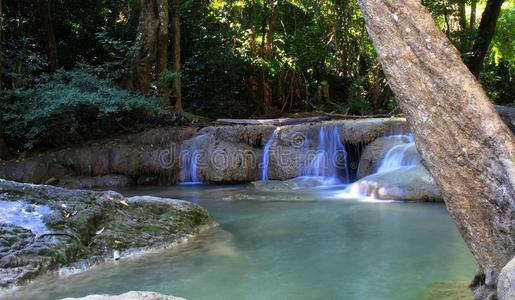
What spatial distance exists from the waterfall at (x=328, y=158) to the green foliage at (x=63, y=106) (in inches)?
155

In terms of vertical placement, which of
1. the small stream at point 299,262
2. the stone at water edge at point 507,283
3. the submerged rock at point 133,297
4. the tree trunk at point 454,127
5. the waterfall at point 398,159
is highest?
the tree trunk at point 454,127

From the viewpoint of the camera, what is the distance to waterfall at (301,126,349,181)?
12.0 meters

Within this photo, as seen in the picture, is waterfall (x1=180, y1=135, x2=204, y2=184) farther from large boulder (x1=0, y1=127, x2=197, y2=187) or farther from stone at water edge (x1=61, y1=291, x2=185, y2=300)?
stone at water edge (x1=61, y1=291, x2=185, y2=300)

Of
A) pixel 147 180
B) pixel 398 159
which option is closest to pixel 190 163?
pixel 147 180

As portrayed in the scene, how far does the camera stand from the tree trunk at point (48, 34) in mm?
15688

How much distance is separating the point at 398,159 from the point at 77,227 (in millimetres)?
6976

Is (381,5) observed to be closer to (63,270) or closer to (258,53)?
(63,270)

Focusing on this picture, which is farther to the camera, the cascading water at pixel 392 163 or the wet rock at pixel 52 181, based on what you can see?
the wet rock at pixel 52 181

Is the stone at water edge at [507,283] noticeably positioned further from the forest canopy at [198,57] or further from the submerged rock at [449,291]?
the forest canopy at [198,57]

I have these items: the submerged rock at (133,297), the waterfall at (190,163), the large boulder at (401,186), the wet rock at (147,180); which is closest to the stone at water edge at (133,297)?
the submerged rock at (133,297)

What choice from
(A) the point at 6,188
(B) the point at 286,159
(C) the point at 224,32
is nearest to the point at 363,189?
(B) the point at 286,159

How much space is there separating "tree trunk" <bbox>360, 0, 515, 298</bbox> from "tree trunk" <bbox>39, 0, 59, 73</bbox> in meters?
14.0

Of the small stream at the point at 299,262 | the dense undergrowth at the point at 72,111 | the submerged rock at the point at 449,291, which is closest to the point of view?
the submerged rock at the point at 449,291

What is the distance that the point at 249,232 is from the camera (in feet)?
20.9
